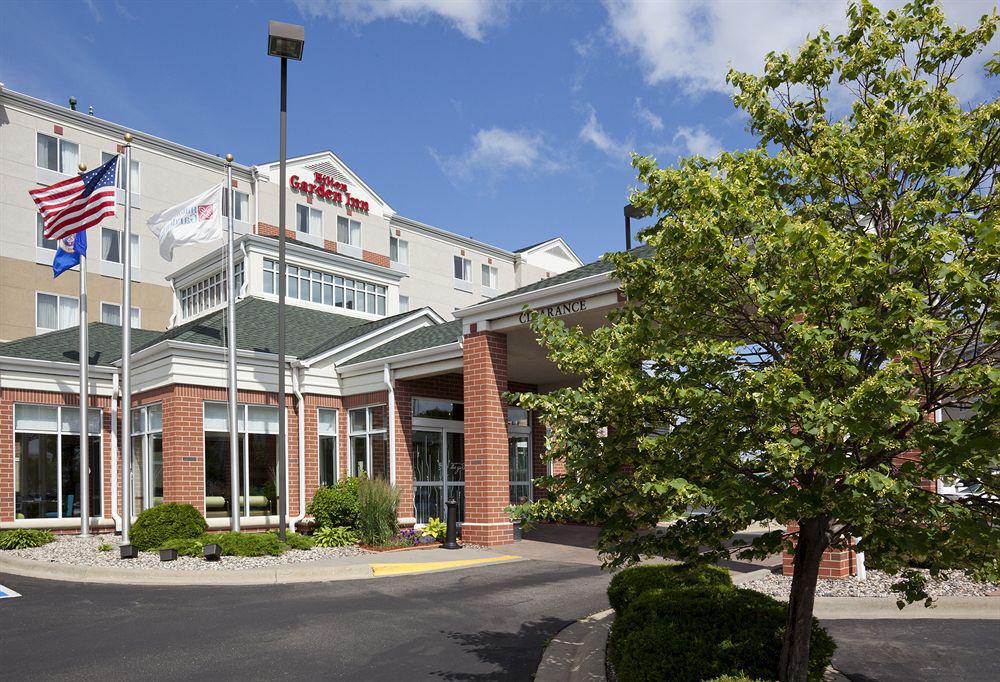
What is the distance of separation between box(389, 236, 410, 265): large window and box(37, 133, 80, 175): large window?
17.3 metres

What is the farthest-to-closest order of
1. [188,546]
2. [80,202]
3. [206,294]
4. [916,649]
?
[206,294] < [80,202] < [188,546] < [916,649]

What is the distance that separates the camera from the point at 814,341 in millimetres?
4246

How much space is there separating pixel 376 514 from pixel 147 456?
6869mm

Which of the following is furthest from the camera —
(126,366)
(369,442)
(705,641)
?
(369,442)

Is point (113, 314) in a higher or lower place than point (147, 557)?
higher

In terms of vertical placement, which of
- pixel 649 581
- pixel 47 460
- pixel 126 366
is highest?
pixel 126 366

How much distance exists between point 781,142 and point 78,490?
67.2ft

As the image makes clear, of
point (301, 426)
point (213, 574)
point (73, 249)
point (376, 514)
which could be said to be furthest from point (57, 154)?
point (213, 574)

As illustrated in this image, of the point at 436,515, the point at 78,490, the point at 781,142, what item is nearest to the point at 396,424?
the point at 436,515

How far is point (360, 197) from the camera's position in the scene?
4409 cm

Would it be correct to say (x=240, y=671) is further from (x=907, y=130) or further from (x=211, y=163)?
(x=211, y=163)

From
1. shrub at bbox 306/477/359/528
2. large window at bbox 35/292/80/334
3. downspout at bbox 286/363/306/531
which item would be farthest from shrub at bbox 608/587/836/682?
large window at bbox 35/292/80/334

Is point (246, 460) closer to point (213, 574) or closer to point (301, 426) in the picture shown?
point (301, 426)

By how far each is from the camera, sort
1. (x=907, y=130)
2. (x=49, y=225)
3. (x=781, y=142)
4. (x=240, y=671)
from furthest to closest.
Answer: (x=49, y=225) < (x=240, y=671) < (x=781, y=142) < (x=907, y=130)
